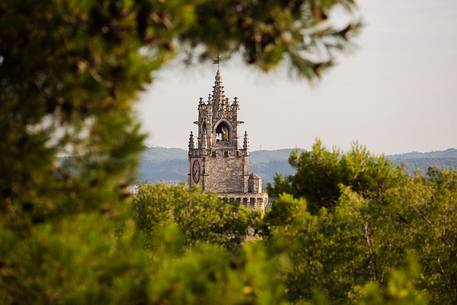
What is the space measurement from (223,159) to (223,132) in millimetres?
3188

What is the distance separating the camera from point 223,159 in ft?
292

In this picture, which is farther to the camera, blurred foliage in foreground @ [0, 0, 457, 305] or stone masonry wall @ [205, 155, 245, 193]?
stone masonry wall @ [205, 155, 245, 193]

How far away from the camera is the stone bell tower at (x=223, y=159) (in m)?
87.7

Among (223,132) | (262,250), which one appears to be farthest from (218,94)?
(262,250)

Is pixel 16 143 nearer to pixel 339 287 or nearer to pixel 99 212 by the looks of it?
pixel 99 212

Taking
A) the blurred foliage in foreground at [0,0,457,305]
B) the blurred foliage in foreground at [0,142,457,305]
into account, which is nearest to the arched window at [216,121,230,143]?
the blurred foliage in foreground at [0,142,457,305]

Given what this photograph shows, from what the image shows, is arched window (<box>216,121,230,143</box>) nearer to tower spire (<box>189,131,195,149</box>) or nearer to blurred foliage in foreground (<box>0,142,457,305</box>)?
tower spire (<box>189,131,195,149</box>)

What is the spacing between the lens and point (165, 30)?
7.44 meters

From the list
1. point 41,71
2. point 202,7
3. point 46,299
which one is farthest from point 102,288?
point 202,7

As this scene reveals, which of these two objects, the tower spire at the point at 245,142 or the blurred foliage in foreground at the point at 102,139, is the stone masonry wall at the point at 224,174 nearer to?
the tower spire at the point at 245,142

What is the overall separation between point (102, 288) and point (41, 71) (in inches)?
89.3

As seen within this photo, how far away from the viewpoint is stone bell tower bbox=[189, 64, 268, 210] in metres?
87.7

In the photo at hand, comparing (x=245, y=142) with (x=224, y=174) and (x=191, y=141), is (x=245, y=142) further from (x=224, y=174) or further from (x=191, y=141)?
(x=191, y=141)

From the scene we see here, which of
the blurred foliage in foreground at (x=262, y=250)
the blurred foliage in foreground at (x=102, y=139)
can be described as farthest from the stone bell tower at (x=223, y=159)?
the blurred foliage in foreground at (x=102, y=139)
